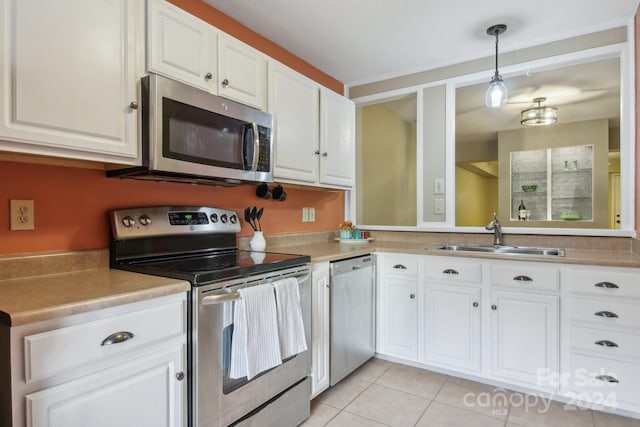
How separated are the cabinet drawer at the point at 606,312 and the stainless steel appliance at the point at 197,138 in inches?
74.4

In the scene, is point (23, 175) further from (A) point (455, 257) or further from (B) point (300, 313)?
(A) point (455, 257)

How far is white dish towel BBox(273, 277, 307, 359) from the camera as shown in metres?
1.66

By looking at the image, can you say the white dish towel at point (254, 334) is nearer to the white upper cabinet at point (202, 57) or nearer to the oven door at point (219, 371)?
the oven door at point (219, 371)

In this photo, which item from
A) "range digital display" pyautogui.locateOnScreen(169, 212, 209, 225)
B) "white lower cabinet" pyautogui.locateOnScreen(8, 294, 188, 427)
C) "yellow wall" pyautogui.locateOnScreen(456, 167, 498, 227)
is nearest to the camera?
"white lower cabinet" pyautogui.locateOnScreen(8, 294, 188, 427)

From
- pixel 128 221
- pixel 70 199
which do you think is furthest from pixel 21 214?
pixel 128 221

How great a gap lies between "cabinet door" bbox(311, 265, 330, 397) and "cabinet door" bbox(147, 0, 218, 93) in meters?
1.20

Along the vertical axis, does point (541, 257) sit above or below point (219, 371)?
above

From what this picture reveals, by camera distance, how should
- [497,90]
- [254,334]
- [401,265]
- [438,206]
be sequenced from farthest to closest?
[438,206] → [401,265] → [497,90] → [254,334]

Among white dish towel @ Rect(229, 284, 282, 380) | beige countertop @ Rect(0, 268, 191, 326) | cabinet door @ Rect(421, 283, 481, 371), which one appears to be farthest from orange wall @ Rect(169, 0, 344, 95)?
cabinet door @ Rect(421, 283, 481, 371)

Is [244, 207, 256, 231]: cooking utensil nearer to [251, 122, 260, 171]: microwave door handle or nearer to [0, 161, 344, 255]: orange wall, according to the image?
[0, 161, 344, 255]: orange wall

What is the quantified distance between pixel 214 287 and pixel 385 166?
3531mm

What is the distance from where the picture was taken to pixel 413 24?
2361 mm

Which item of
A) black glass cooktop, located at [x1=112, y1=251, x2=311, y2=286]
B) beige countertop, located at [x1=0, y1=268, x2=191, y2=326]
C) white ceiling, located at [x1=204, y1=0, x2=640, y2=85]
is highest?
white ceiling, located at [x1=204, y1=0, x2=640, y2=85]

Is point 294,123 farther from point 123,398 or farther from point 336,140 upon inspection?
point 123,398
